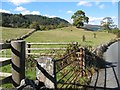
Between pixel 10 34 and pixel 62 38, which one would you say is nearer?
pixel 10 34

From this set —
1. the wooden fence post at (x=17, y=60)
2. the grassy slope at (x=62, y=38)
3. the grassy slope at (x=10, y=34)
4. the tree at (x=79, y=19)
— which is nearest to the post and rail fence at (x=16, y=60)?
the wooden fence post at (x=17, y=60)

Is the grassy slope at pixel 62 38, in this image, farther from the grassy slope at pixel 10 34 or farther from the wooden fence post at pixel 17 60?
the wooden fence post at pixel 17 60

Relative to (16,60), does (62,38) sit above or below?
below

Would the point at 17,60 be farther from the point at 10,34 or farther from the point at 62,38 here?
the point at 62,38

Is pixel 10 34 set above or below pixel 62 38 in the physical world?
above

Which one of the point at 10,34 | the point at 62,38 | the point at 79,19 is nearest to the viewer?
the point at 10,34

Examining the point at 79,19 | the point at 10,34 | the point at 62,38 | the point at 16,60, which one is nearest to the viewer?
the point at 16,60

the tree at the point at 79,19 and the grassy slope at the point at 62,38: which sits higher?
the tree at the point at 79,19

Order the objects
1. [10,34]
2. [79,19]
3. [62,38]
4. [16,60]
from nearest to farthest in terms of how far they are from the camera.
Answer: [16,60] < [10,34] < [62,38] < [79,19]

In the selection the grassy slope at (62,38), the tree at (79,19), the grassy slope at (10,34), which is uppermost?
the tree at (79,19)

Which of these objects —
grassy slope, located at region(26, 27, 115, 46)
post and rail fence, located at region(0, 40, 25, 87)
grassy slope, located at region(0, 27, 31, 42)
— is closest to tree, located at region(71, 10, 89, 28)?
grassy slope, located at region(26, 27, 115, 46)

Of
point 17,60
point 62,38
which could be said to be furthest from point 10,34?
point 17,60

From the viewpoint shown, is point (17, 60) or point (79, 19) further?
point (79, 19)

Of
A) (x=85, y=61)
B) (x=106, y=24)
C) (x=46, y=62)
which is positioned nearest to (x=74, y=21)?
(x=106, y=24)
